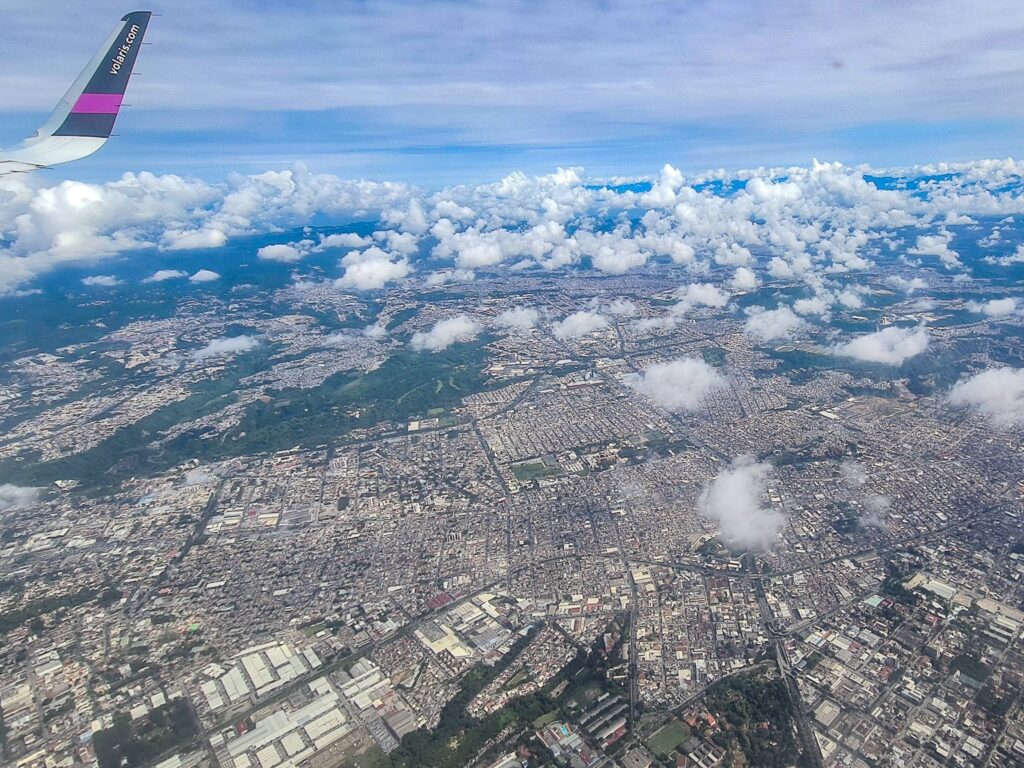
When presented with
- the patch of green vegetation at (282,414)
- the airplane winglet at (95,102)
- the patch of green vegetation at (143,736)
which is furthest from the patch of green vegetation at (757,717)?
the patch of green vegetation at (282,414)

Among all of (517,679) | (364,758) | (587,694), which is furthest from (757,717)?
(364,758)

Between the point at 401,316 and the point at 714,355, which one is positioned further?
the point at 401,316

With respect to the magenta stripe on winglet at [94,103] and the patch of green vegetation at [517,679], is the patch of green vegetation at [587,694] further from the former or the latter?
the magenta stripe on winglet at [94,103]

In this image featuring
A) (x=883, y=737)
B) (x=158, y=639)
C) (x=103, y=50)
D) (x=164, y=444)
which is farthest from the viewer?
(x=164, y=444)

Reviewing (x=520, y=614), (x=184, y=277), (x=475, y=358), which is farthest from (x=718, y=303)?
(x=184, y=277)

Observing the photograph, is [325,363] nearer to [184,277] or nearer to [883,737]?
[883,737]

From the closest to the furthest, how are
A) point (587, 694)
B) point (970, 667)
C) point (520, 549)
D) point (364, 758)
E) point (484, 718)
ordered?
point (364, 758)
point (484, 718)
point (587, 694)
point (970, 667)
point (520, 549)

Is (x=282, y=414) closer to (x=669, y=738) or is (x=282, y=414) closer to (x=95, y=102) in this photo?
(x=669, y=738)

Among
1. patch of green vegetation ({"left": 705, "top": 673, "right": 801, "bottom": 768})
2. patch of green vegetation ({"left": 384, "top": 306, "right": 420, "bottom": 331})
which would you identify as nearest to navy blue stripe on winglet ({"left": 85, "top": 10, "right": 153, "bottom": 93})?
patch of green vegetation ({"left": 705, "top": 673, "right": 801, "bottom": 768})

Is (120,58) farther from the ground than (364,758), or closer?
farther from the ground
